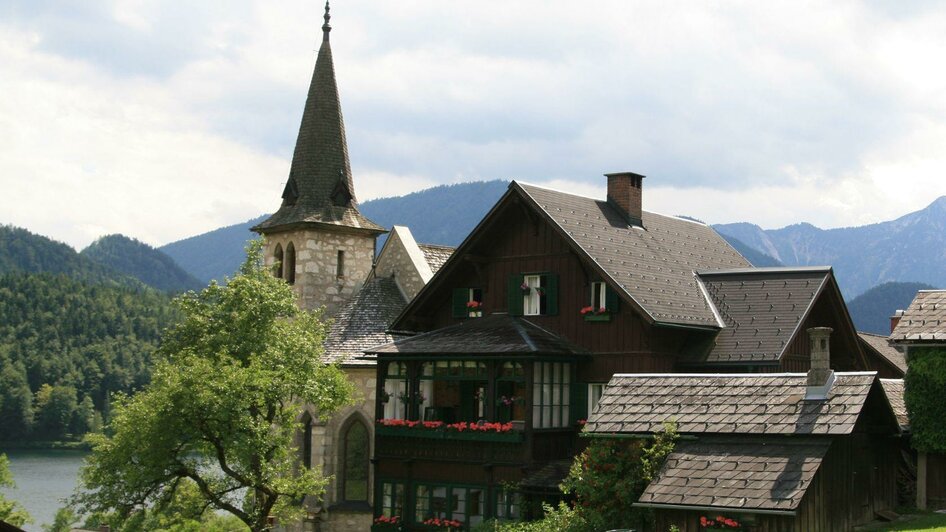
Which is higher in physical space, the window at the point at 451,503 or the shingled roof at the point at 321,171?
the shingled roof at the point at 321,171

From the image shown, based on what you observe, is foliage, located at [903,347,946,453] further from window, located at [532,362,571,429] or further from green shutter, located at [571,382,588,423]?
window, located at [532,362,571,429]

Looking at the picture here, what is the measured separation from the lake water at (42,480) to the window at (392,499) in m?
23.8

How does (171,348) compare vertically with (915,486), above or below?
above

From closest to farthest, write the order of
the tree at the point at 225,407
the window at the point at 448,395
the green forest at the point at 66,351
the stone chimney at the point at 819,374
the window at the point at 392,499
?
1. the stone chimney at the point at 819,374
2. the tree at the point at 225,407
3. the window at the point at 448,395
4. the window at the point at 392,499
5. the green forest at the point at 66,351

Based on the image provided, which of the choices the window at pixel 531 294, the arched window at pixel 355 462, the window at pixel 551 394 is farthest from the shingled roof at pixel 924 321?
the arched window at pixel 355 462

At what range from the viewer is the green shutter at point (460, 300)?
3831 centimetres

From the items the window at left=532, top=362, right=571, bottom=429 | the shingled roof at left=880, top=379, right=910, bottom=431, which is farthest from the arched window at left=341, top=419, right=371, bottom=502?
the shingled roof at left=880, top=379, right=910, bottom=431

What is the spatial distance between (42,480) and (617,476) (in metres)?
73.6

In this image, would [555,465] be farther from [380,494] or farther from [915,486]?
[915,486]

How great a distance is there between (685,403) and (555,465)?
18.5ft

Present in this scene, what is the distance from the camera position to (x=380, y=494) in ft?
121

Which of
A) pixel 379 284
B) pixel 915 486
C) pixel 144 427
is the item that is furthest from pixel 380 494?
pixel 915 486

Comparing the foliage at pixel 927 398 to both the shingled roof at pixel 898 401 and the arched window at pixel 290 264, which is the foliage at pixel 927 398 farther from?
the arched window at pixel 290 264

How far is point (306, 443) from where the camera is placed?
1704 inches
